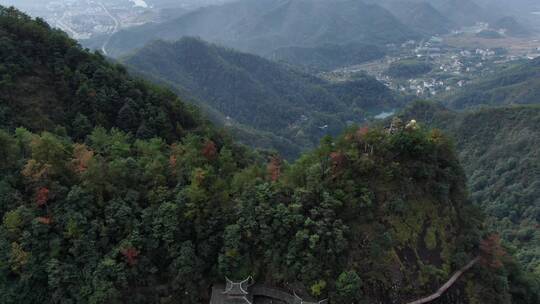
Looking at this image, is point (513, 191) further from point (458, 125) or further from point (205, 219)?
point (205, 219)

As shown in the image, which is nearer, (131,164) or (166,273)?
(166,273)

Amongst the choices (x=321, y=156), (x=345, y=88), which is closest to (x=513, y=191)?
(x=321, y=156)

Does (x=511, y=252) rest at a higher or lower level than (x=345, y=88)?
higher

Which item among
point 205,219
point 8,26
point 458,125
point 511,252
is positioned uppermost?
point 8,26

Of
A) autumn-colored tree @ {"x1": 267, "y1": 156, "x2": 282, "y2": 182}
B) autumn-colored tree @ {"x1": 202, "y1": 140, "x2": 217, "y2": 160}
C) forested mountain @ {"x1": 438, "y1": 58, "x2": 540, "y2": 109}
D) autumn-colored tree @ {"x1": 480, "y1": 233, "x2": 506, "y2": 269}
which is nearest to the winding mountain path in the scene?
autumn-colored tree @ {"x1": 480, "y1": 233, "x2": 506, "y2": 269}

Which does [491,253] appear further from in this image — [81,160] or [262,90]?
[262,90]
